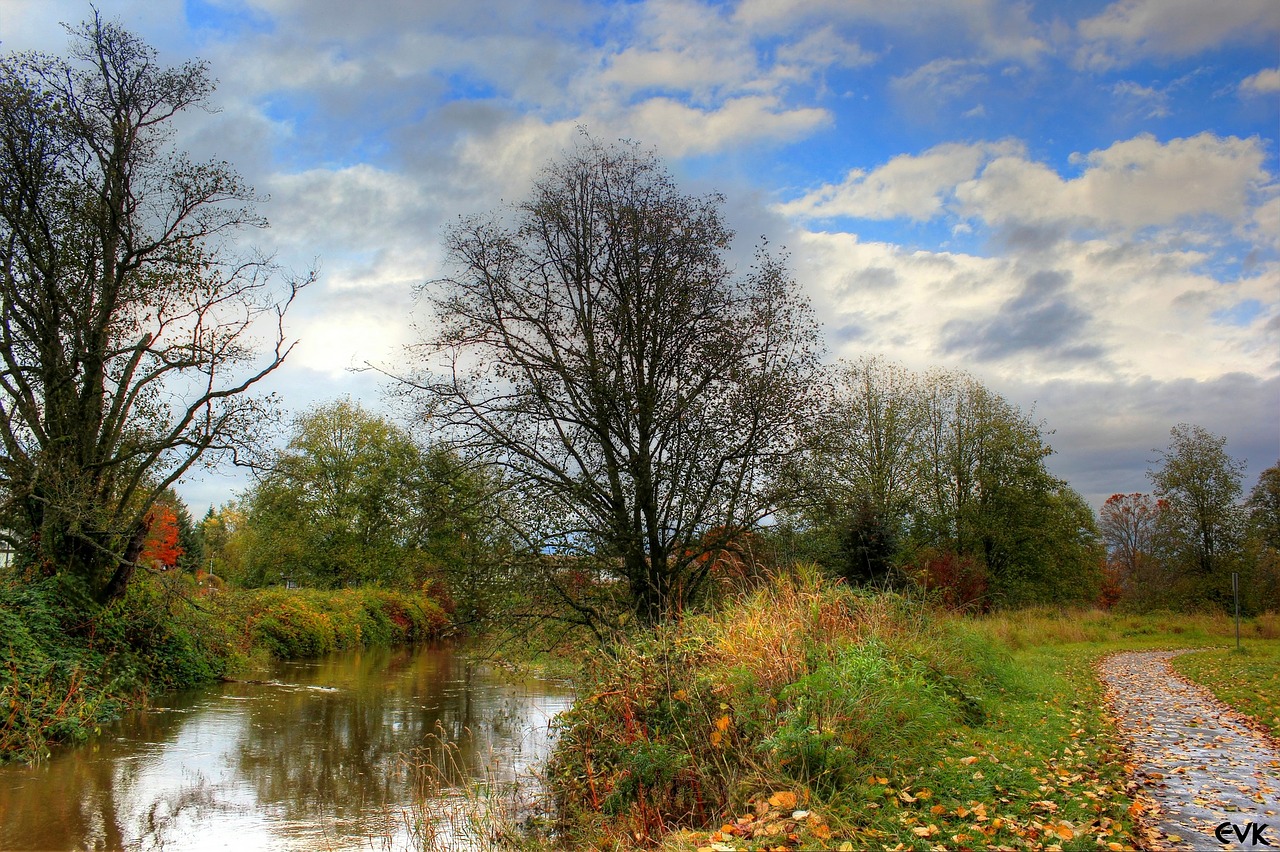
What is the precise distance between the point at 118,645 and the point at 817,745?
16.4 m

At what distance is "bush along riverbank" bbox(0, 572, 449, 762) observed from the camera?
12.2 metres

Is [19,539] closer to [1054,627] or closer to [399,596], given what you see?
[399,596]

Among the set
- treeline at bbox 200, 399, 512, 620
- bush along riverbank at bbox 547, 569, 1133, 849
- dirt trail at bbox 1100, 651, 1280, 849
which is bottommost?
dirt trail at bbox 1100, 651, 1280, 849

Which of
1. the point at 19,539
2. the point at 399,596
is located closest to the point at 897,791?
the point at 19,539

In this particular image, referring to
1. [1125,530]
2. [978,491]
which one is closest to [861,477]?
[978,491]

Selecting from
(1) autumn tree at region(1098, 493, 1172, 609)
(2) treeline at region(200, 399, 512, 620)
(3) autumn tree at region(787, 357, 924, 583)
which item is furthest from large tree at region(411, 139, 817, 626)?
(1) autumn tree at region(1098, 493, 1172, 609)

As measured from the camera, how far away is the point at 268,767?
1112cm

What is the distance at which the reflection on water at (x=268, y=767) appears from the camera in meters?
8.19

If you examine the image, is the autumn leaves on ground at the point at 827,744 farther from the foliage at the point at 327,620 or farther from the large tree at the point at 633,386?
the foliage at the point at 327,620

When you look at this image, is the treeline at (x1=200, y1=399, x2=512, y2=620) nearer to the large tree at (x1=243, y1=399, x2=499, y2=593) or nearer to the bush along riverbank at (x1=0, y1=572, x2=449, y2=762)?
the large tree at (x1=243, y1=399, x2=499, y2=593)

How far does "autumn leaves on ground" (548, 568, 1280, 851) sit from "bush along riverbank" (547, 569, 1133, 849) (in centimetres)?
2

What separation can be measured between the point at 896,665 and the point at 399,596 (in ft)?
109

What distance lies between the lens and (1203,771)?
6.69m

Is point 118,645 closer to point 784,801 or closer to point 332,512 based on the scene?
point 784,801
